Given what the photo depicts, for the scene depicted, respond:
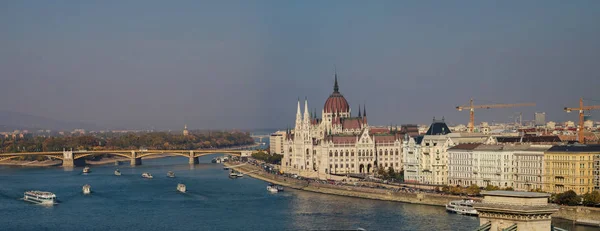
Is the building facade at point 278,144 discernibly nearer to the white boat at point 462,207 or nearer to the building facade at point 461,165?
the building facade at point 461,165

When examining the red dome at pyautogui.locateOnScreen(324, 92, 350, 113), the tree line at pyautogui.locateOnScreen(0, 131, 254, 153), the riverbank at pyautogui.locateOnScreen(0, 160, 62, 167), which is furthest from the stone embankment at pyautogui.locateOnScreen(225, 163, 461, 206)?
the tree line at pyautogui.locateOnScreen(0, 131, 254, 153)

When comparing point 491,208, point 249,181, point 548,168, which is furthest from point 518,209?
point 249,181

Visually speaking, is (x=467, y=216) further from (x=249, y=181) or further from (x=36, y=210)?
(x=249, y=181)

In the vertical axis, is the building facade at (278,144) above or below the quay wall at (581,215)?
above

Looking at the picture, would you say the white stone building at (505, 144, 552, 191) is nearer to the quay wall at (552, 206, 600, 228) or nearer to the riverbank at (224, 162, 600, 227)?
the riverbank at (224, 162, 600, 227)

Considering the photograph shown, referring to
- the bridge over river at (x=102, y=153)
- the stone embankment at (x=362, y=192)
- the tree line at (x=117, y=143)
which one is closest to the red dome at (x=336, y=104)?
the stone embankment at (x=362, y=192)

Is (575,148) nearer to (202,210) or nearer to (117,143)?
(202,210)
